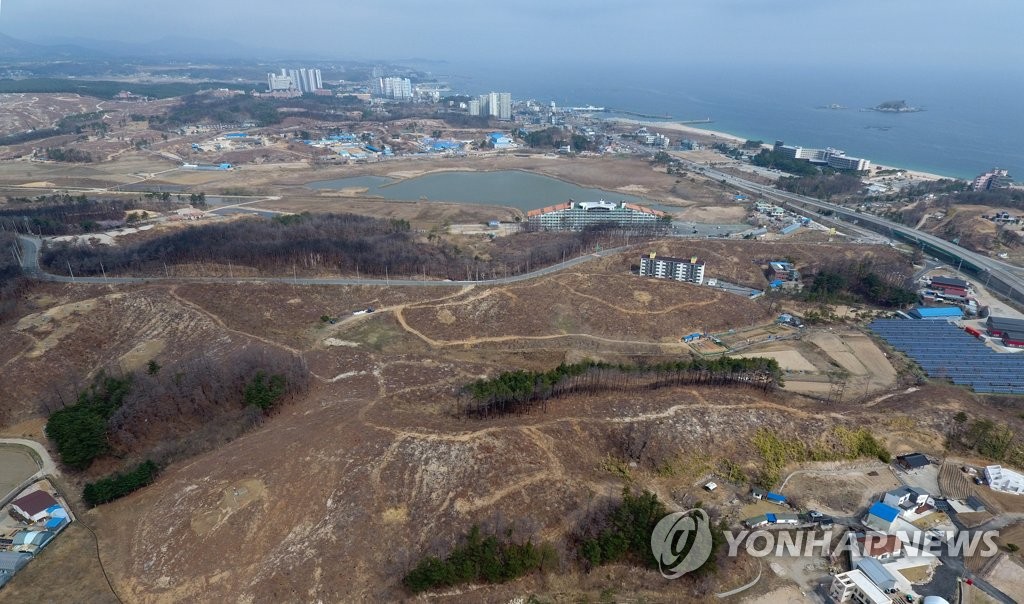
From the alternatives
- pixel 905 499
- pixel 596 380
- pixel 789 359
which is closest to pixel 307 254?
pixel 596 380

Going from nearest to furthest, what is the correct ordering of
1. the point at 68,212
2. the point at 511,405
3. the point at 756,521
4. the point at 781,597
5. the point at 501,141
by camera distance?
the point at 781,597 < the point at 756,521 < the point at 511,405 < the point at 68,212 < the point at 501,141

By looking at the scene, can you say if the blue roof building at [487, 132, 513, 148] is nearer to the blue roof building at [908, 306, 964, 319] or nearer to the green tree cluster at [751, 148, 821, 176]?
the green tree cluster at [751, 148, 821, 176]

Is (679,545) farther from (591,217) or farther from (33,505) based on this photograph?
(591,217)

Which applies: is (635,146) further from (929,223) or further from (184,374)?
(184,374)

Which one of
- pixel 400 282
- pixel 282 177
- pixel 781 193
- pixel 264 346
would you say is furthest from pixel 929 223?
pixel 282 177

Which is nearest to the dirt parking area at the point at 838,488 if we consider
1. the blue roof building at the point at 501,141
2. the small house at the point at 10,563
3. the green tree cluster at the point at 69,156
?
the small house at the point at 10,563

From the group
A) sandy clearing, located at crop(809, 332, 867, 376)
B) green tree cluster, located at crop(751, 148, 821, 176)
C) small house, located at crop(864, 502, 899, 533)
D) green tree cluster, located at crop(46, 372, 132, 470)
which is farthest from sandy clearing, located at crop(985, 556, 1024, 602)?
green tree cluster, located at crop(751, 148, 821, 176)

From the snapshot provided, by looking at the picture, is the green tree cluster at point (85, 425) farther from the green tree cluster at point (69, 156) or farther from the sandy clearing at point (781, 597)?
the green tree cluster at point (69, 156)

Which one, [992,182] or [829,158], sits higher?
[829,158]
